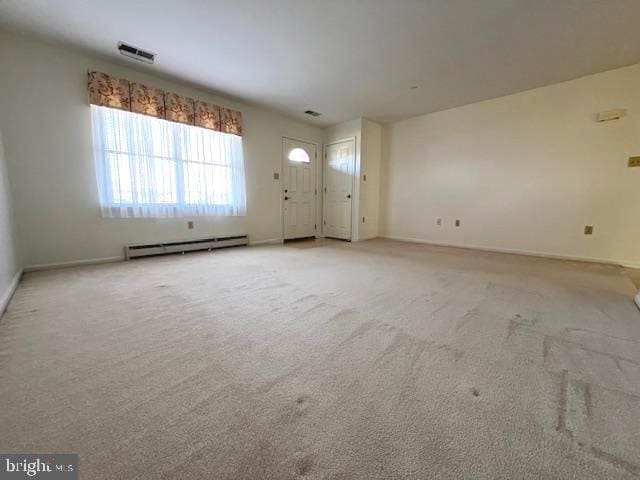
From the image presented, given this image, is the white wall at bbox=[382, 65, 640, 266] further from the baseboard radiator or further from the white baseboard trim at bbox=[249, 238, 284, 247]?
the baseboard radiator

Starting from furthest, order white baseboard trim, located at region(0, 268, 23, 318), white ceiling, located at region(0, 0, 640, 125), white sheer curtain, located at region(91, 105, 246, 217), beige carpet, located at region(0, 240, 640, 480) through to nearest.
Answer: white sheer curtain, located at region(91, 105, 246, 217) → white ceiling, located at region(0, 0, 640, 125) → white baseboard trim, located at region(0, 268, 23, 318) → beige carpet, located at region(0, 240, 640, 480)

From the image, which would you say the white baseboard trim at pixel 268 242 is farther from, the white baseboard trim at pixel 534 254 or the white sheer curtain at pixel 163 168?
the white baseboard trim at pixel 534 254

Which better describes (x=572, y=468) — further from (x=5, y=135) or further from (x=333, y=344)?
(x=5, y=135)

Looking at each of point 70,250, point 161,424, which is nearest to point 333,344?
point 161,424

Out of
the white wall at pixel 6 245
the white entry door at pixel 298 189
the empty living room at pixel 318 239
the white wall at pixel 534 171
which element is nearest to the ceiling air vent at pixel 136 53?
the empty living room at pixel 318 239

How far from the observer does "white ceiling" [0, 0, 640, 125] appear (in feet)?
7.11

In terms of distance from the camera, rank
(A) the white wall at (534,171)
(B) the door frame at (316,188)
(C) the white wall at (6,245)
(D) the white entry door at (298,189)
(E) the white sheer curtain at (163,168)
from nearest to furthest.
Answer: (C) the white wall at (6,245)
(E) the white sheer curtain at (163,168)
(A) the white wall at (534,171)
(B) the door frame at (316,188)
(D) the white entry door at (298,189)

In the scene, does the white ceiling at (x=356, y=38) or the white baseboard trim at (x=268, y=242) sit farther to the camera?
the white baseboard trim at (x=268, y=242)

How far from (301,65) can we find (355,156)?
234 centimetres

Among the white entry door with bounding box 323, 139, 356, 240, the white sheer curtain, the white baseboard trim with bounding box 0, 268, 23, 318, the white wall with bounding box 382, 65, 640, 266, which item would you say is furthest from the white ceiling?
the white baseboard trim with bounding box 0, 268, 23, 318

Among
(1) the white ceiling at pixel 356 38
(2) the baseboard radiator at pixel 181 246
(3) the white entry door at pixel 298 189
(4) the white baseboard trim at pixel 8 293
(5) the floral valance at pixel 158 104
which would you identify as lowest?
(4) the white baseboard trim at pixel 8 293

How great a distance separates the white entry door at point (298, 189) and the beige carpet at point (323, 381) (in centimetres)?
312

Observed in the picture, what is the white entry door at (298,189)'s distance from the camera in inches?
202

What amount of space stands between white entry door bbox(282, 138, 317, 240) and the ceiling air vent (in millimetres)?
2405
